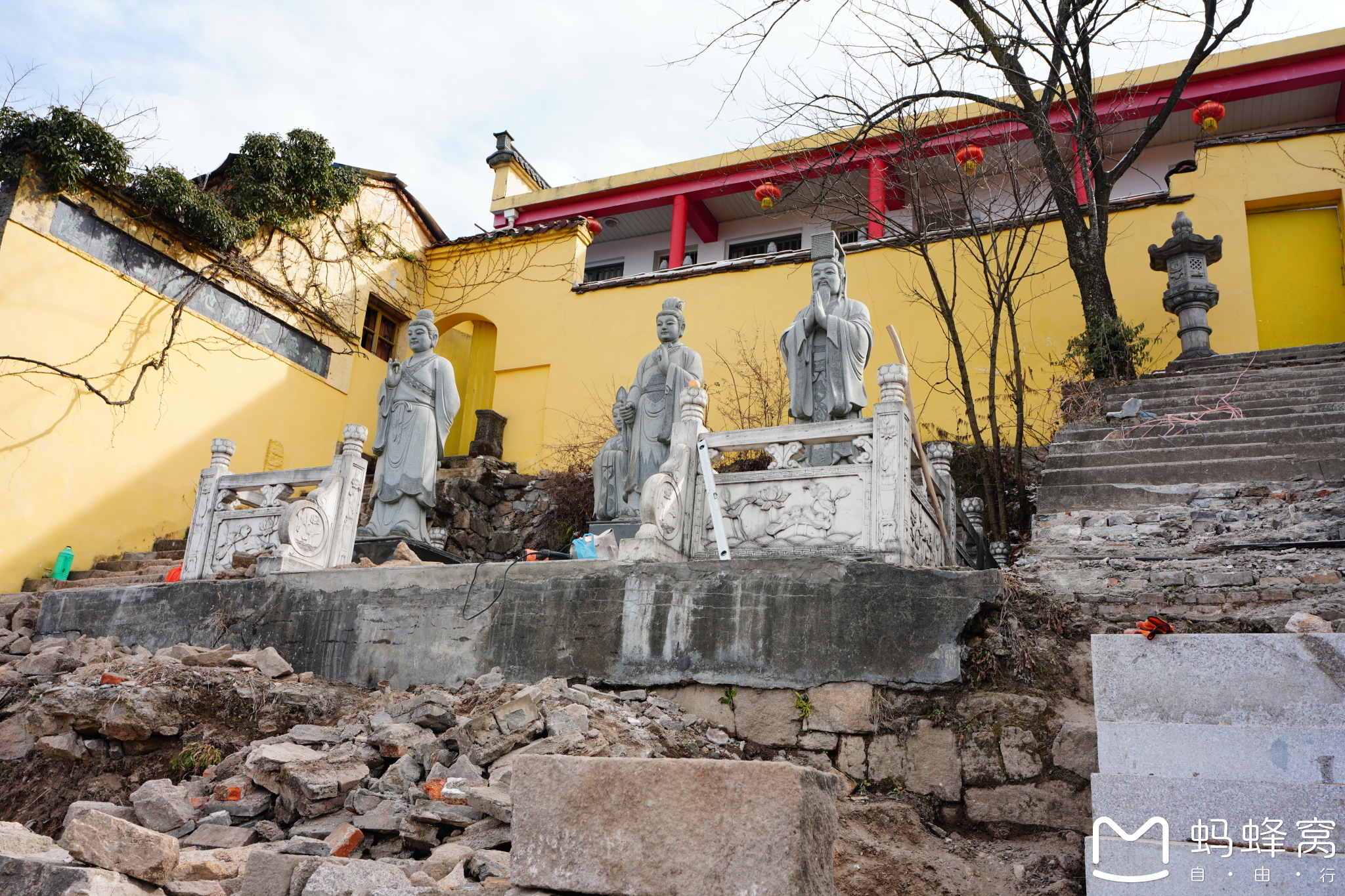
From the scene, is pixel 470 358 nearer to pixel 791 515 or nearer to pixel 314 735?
pixel 791 515

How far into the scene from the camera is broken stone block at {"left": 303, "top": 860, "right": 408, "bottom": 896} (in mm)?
2980

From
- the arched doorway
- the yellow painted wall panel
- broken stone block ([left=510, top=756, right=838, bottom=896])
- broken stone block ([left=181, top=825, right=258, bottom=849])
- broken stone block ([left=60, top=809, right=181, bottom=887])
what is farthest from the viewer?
the arched doorway

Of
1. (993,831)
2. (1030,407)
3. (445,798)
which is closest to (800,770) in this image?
(445,798)

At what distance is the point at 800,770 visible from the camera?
8.30 ft

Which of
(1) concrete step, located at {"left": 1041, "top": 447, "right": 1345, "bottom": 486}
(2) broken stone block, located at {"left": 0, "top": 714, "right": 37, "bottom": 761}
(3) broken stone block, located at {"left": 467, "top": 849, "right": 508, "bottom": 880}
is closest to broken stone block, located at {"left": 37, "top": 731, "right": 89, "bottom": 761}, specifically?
(2) broken stone block, located at {"left": 0, "top": 714, "right": 37, "bottom": 761}

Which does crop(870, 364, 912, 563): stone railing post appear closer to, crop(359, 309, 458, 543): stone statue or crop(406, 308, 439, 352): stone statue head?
crop(359, 309, 458, 543): stone statue

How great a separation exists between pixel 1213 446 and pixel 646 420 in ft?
15.5

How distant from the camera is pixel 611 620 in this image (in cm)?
562

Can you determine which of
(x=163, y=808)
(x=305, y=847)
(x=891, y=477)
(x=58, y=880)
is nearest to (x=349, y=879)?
(x=305, y=847)

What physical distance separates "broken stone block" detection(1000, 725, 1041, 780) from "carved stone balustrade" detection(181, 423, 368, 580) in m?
5.01

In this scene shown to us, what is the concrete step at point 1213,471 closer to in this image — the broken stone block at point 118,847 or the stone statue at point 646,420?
the stone statue at point 646,420

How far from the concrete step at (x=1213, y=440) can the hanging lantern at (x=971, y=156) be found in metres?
3.88

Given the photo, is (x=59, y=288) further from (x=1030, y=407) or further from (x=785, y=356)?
(x=1030, y=407)

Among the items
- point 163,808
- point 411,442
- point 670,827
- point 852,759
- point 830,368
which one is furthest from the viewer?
point 411,442
